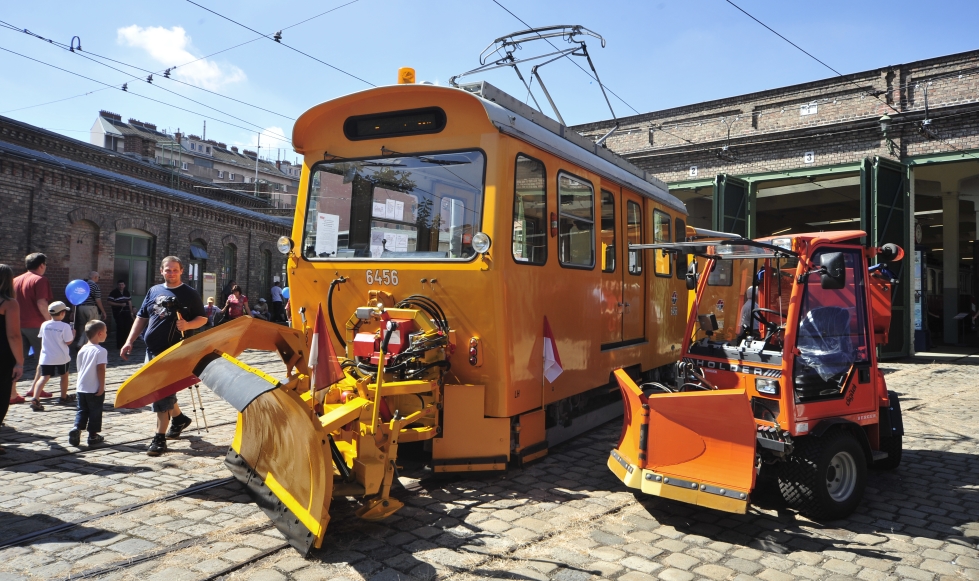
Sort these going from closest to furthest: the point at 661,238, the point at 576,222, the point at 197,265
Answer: the point at 576,222 → the point at 661,238 → the point at 197,265

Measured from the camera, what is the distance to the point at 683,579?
3.98m

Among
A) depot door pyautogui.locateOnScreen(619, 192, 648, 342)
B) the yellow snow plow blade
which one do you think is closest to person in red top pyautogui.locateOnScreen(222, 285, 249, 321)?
depot door pyautogui.locateOnScreen(619, 192, 648, 342)

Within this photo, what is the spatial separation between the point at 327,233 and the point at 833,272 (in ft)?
14.2

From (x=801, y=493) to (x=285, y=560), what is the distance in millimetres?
3617

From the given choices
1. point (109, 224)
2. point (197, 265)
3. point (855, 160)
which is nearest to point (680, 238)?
point (855, 160)

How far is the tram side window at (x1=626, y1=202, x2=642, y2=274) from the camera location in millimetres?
8055

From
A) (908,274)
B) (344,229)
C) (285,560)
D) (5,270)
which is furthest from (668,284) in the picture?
(908,274)

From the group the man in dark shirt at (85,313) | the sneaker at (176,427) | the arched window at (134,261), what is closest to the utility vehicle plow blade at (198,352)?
the sneaker at (176,427)

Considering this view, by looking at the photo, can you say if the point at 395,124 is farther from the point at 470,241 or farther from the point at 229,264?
the point at 229,264

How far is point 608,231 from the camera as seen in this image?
743cm

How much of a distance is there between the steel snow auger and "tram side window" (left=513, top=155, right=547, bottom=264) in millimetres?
981

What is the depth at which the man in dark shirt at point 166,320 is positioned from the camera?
6.39m

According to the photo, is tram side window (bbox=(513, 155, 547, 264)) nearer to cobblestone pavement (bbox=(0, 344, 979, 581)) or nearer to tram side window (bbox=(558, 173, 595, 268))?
tram side window (bbox=(558, 173, 595, 268))

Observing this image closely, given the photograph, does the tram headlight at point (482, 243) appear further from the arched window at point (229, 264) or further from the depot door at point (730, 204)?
the arched window at point (229, 264)
